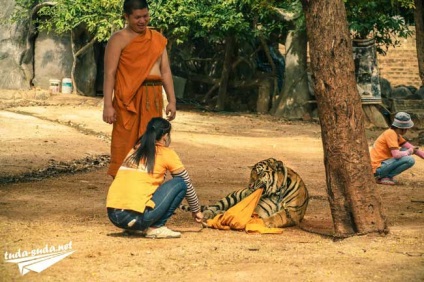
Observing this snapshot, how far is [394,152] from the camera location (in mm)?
11383

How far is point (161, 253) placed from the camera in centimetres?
682

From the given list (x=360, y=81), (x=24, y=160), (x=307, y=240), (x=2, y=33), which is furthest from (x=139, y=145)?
(x=2, y=33)

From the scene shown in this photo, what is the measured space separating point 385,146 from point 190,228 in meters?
4.20

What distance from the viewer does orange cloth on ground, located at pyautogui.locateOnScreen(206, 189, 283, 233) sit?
8.16m

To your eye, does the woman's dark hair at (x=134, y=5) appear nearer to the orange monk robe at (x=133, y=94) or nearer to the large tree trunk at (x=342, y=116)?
the orange monk robe at (x=133, y=94)

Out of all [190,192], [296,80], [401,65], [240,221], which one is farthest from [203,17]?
[190,192]

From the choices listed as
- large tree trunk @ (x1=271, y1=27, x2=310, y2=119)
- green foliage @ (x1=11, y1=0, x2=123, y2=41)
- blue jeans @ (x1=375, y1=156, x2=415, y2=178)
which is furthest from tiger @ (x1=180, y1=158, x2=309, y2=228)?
large tree trunk @ (x1=271, y1=27, x2=310, y2=119)

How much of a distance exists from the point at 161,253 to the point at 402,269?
64.8 inches

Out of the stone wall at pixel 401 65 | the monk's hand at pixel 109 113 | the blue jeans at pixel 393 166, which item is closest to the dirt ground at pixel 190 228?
the blue jeans at pixel 393 166

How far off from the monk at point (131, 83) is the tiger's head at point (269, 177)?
935 mm

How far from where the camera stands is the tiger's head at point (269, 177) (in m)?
8.65

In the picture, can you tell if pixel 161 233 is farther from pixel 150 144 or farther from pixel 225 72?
pixel 225 72

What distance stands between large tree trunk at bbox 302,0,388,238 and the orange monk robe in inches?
59.7

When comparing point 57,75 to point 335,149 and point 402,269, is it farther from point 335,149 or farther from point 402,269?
point 402,269
